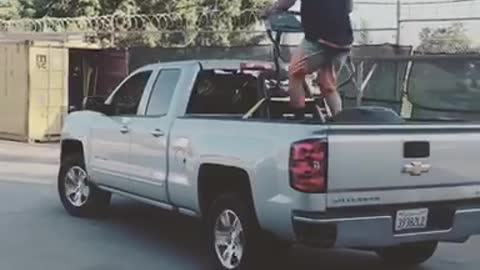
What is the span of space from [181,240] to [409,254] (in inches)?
93.7

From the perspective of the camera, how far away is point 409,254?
7.47m

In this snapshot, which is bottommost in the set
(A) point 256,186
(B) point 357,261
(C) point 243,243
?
(B) point 357,261

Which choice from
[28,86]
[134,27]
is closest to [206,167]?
[28,86]

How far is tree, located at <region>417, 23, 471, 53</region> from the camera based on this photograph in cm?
1494

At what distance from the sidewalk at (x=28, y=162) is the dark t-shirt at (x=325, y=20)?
668cm

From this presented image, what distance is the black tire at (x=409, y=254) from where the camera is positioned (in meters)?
7.41

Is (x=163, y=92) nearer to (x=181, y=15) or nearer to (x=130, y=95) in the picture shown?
(x=130, y=95)

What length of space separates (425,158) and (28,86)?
13979 mm

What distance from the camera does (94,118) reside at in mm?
9148

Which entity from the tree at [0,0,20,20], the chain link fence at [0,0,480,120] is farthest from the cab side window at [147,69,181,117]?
the tree at [0,0,20,20]

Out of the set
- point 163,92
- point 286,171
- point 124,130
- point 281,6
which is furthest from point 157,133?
point 286,171

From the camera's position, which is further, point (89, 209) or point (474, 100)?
point (474, 100)

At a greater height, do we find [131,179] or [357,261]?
[131,179]

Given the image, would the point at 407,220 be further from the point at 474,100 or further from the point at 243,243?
the point at 474,100
